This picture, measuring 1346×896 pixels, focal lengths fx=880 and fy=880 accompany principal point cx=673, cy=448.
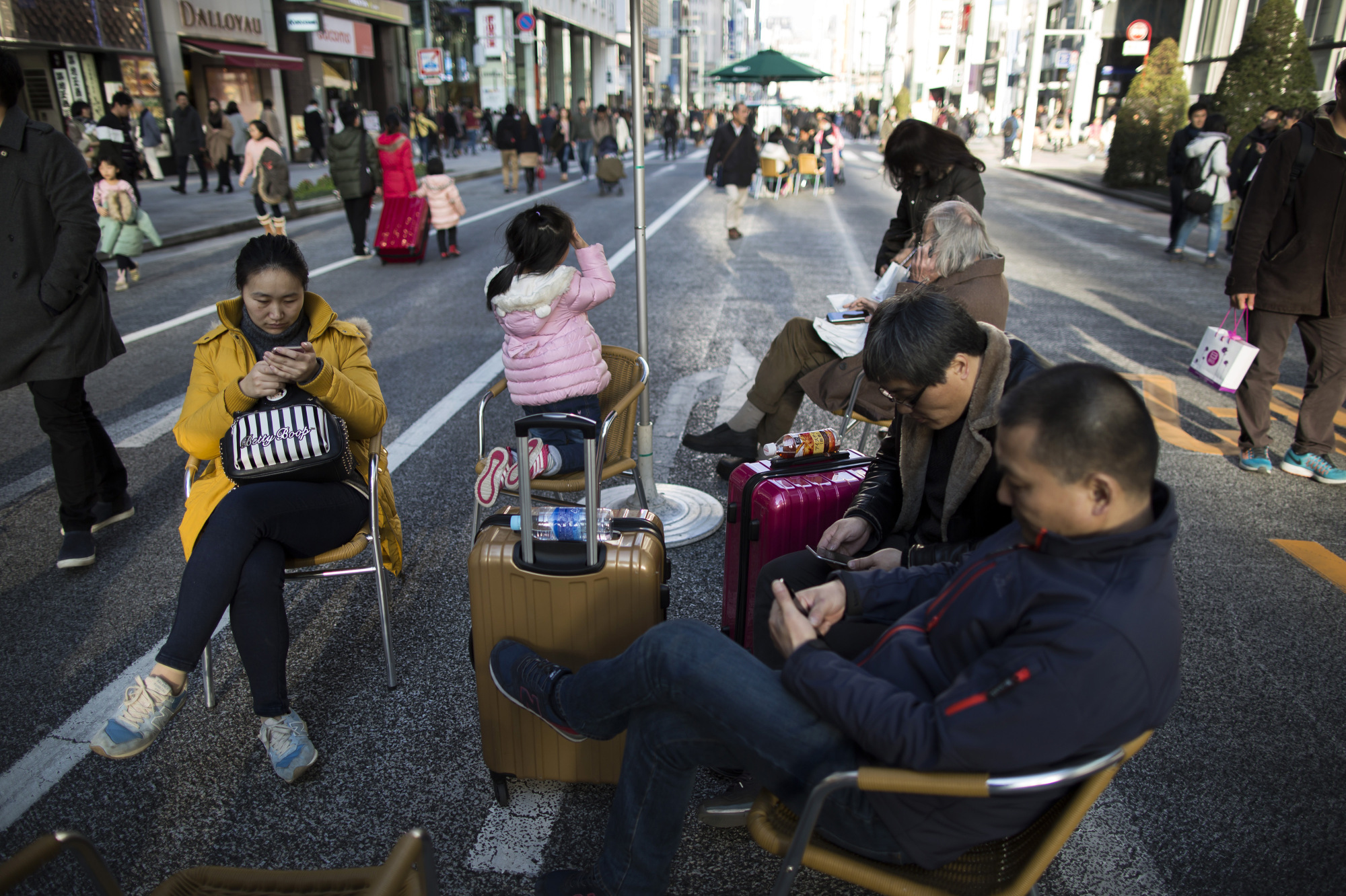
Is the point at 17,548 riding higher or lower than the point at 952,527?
lower

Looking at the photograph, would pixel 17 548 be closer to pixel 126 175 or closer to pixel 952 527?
pixel 952 527

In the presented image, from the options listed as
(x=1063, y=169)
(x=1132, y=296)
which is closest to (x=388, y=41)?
(x=1063, y=169)

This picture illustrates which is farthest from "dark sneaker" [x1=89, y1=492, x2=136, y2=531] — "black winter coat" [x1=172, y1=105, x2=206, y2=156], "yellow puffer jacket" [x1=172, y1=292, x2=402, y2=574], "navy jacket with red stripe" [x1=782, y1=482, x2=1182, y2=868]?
"black winter coat" [x1=172, y1=105, x2=206, y2=156]

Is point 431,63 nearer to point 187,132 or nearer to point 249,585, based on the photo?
point 187,132

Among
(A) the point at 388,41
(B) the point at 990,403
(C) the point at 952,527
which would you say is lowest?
(C) the point at 952,527

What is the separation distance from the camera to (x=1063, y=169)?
26.6 metres

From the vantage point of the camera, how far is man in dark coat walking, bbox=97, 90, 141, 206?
13.9 m

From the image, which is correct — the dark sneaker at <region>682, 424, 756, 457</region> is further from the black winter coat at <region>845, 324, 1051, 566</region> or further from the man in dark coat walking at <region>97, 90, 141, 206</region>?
the man in dark coat walking at <region>97, 90, 141, 206</region>

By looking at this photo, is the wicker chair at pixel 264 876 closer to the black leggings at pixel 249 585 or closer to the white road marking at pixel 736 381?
the black leggings at pixel 249 585

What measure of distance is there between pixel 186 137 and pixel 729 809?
68.5 feet

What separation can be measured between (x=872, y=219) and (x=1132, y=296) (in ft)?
21.3

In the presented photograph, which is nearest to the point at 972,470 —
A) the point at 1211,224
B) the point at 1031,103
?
the point at 1211,224

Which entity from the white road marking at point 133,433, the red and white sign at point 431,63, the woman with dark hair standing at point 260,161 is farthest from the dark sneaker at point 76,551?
the red and white sign at point 431,63

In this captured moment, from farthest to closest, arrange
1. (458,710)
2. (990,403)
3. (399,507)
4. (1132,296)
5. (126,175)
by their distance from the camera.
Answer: (126,175)
(1132,296)
(399,507)
(458,710)
(990,403)
